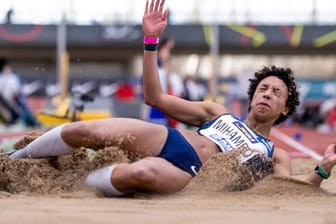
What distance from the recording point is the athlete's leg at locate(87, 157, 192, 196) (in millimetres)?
3354

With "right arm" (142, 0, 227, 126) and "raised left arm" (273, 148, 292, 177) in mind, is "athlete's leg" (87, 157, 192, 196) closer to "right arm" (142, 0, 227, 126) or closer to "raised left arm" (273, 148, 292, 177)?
"right arm" (142, 0, 227, 126)

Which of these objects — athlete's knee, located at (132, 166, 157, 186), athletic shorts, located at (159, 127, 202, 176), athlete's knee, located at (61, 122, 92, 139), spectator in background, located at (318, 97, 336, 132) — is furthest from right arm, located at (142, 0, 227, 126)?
spectator in background, located at (318, 97, 336, 132)

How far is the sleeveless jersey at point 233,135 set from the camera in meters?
3.88

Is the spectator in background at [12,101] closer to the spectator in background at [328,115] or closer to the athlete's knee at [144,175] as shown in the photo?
the spectator in background at [328,115]

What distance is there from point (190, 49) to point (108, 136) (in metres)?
22.3

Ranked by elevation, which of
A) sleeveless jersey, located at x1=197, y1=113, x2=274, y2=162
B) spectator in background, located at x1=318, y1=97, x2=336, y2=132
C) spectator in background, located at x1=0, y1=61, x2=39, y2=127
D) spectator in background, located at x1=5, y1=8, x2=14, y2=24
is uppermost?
sleeveless jersey, located at x1=197, y1=113, x2=274, y2=162

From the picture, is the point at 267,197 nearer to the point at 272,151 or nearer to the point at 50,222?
the point at 272,151

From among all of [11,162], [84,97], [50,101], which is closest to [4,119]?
[50,101]

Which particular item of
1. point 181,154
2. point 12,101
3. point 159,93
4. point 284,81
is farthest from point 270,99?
point 12,101

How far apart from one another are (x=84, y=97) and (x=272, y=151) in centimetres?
451

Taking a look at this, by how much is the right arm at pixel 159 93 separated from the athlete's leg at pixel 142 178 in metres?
0.55

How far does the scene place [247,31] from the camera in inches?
913

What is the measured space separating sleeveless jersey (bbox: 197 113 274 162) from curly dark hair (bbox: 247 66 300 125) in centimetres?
37

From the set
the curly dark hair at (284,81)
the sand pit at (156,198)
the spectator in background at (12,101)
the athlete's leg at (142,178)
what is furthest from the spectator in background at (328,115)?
the athlete's leg at (142,178)
